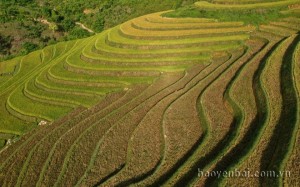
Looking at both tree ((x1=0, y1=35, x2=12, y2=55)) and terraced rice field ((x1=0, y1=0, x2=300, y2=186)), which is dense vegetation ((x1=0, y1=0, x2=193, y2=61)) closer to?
tree ((x1=0, y1=35, x2=12, y2=55))

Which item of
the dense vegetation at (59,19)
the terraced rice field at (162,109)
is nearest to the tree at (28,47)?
the dense vegetation at (59,19)

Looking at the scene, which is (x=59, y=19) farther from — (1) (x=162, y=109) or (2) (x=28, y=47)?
(1) (x=162, y=109)

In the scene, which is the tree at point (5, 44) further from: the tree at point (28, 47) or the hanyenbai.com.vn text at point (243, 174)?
the hanyenbai.com.vn text at point (243, 174)

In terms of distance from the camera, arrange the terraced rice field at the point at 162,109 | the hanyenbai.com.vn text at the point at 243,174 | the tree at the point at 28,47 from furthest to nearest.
A: the tree at the point at 28,47 < the terraced rice field at the point at 162,109 < the hanyenbai.com.vn text at the point at 243,174

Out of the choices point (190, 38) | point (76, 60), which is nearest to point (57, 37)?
point (76, 60)

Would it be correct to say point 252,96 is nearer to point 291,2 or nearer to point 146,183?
point 146,183

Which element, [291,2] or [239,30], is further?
[291,2]

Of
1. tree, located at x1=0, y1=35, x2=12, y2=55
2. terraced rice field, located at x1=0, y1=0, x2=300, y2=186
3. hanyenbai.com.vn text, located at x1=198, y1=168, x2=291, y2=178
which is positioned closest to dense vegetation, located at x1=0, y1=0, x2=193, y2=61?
tree, located at x1=0, y1=35, x2=12, y2=55

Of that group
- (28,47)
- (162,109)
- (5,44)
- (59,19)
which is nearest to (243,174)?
(162,109)

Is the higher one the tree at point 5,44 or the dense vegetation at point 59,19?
the dense vegetation at point 59,19
